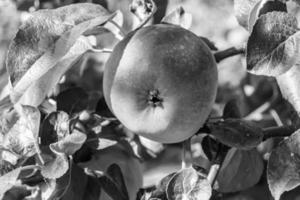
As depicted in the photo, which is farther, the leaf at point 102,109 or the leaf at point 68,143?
the leaf at point 102,109

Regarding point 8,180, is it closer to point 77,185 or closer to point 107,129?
point 77,185

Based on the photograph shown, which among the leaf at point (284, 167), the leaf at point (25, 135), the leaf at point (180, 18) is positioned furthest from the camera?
the leaf at point (180, 18)

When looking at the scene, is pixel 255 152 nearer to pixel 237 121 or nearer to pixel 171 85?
pixel 237 121

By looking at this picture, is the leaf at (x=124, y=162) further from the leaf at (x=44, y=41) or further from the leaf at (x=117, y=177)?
the leaf at (x=44, y=41)

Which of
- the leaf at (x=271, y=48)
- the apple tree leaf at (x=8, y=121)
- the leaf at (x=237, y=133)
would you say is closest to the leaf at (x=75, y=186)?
the apple tree leaf at (x=8, y=121)

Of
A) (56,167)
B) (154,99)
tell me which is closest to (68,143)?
(56,167)

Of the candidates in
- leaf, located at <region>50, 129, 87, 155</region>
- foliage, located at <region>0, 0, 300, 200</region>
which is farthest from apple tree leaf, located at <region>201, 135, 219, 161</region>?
leaf, located at <region>50, 129, 87, 155</region>

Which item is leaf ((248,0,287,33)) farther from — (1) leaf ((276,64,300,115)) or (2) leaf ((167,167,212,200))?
(2) leaf ((167,167,212,200))
